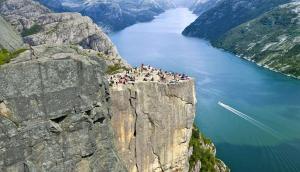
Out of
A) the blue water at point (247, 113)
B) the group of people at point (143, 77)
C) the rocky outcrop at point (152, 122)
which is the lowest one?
→ the blue water at point (247, 113)

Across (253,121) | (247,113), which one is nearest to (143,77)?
(253,121)

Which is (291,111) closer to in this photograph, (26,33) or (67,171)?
(26,33)

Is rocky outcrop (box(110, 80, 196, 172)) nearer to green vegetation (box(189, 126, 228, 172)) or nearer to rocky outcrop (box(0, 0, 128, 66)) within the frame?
green vegetation (box(189, 126, 228, 172))

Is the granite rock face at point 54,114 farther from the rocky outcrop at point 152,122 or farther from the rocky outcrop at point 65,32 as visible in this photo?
the rocky outcrop at point 65,32

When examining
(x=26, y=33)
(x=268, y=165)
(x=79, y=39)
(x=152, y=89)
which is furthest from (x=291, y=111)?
(x=152, y=89)

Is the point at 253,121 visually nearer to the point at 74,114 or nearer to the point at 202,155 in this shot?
the point at 202,155

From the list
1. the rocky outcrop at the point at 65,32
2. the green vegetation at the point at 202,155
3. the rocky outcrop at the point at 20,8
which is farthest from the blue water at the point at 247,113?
the rocky outcrop at the point at 20,8

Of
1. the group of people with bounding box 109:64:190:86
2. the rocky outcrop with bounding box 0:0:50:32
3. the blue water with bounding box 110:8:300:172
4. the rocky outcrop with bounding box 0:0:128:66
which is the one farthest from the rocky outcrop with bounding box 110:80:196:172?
the rocky outcrop with bounding box 0:0:50:32
